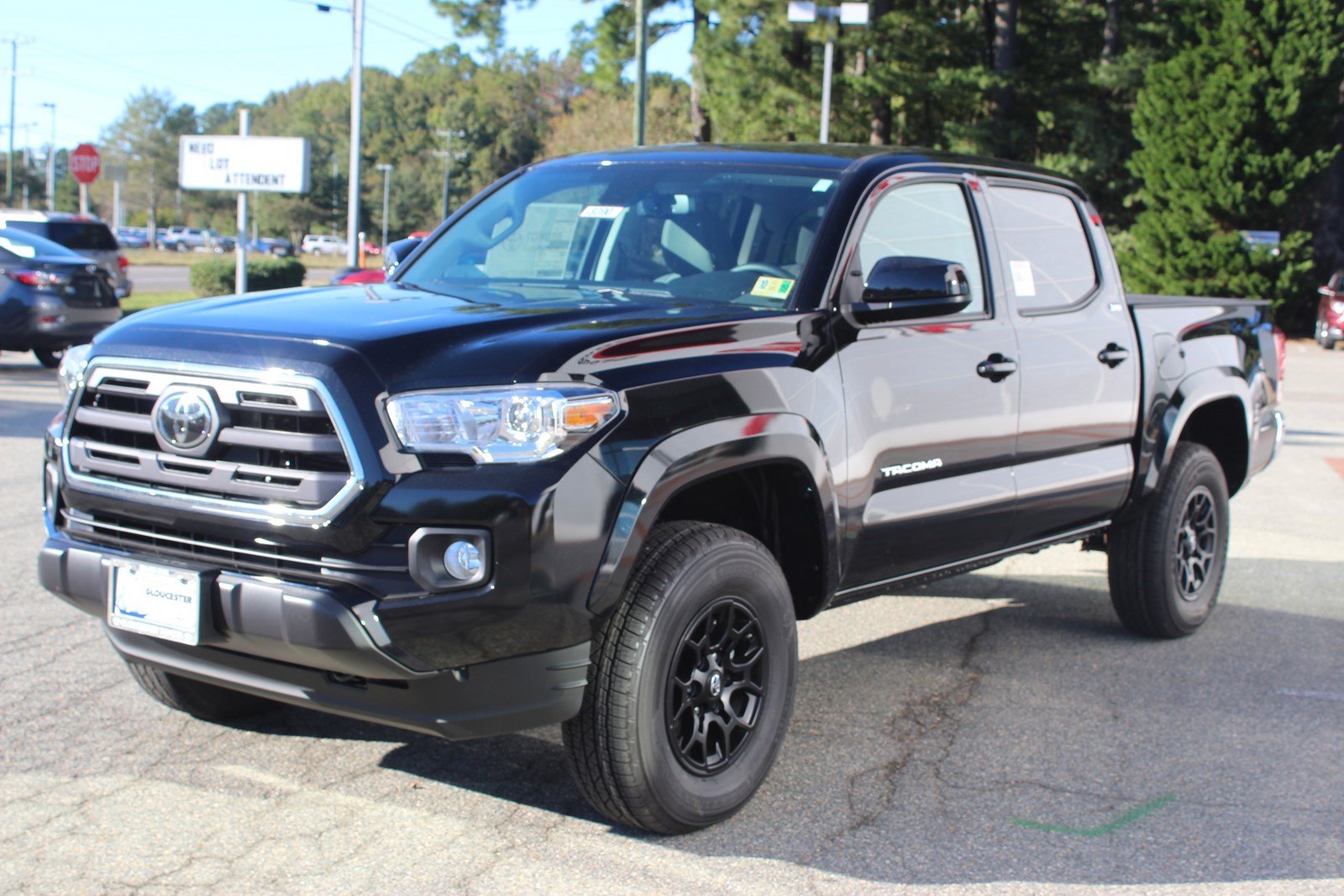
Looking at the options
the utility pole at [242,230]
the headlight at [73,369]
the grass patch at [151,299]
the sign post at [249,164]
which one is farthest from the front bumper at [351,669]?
the grass patch at [151,299]

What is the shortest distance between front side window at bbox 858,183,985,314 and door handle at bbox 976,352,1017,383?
178 mm

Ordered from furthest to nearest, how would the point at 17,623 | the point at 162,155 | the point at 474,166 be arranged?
the point at 162,155, the point at 474,166, the point at 17,623

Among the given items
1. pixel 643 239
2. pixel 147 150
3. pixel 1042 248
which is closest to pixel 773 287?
pixel 643 239

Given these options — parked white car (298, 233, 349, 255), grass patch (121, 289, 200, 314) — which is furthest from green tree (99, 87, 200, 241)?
grass patch (121, 289, 200, 314)

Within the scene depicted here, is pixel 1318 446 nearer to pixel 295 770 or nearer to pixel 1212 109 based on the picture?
pixel 295 770

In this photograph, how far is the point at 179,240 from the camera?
105 metres

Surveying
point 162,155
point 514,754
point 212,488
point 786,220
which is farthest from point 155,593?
point 162,155

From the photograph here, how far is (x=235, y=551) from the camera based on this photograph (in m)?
3.48

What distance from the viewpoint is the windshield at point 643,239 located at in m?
4.48

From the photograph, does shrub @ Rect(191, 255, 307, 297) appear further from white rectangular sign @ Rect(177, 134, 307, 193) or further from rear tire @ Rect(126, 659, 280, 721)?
rear tire @ Rect(126, 659, 280, 721)

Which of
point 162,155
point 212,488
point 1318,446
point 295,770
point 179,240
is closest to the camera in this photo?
point 212,488

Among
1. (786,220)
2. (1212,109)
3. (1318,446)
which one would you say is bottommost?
(1318,446)

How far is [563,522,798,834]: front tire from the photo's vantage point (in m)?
3.58

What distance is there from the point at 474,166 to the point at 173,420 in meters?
123
